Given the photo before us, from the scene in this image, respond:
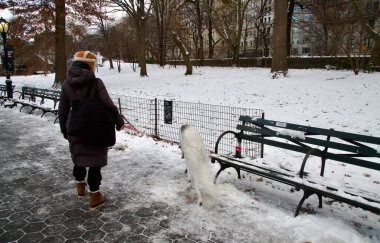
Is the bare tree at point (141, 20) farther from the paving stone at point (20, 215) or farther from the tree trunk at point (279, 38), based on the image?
the paving stone at point (20, 215)

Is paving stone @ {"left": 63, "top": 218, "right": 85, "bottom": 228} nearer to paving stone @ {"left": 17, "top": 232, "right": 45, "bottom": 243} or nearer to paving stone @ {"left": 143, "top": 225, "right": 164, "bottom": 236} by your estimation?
paving stone @ {"left": 17, "top": 232, "right": 45, "bottom": 243}

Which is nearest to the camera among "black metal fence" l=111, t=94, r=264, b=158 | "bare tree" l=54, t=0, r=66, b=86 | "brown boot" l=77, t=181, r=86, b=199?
"brown boot" l=77, t=181, r=86, b=199

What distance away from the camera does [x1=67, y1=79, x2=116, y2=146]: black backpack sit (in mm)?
3926

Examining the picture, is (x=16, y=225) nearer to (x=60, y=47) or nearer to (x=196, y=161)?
(x=196, y=161)

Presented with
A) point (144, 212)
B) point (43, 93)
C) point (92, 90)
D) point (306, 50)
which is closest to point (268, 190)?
point (144, 212)

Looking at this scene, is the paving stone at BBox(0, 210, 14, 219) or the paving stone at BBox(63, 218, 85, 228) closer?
the paving stone at BBox(63, 218, 85, 228)

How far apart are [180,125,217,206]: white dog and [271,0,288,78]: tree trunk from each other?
14.3m

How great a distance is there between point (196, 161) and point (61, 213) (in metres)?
1.96

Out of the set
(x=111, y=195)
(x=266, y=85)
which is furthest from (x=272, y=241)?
(x=266, y=85)

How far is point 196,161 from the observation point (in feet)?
14.9

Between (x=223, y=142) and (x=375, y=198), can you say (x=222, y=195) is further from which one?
(x=223, y=142)

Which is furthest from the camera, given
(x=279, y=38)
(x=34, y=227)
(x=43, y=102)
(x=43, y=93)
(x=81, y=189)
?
(x=279, y=38)

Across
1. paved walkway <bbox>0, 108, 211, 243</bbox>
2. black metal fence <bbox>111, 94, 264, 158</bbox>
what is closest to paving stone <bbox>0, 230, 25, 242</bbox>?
paved walkway <bbox>0, 108, 211, 243</bbox>

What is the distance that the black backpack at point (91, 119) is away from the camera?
3.93 m
